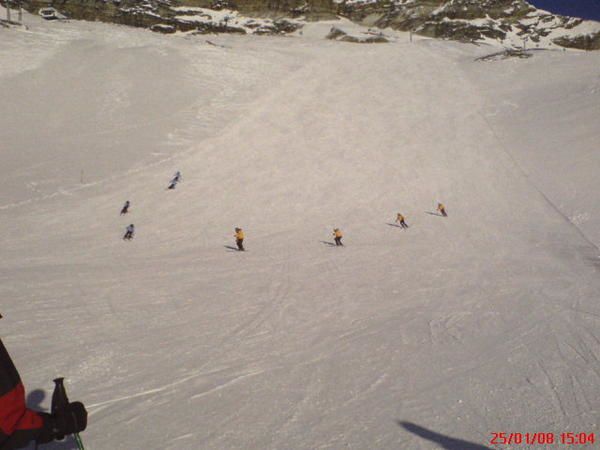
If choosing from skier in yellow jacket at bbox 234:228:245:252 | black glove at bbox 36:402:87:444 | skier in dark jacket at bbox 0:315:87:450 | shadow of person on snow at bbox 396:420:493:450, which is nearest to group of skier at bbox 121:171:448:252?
skier in yellow jacket at bbox 234:228:245:252

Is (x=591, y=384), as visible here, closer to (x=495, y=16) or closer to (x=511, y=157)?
(x=511, y=157)

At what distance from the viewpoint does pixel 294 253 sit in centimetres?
1378

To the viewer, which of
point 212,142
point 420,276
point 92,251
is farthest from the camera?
point 212,142

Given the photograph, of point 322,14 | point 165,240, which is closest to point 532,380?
point 165,240

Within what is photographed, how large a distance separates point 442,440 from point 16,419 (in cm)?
399

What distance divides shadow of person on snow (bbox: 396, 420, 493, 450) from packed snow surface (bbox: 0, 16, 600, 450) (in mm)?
39

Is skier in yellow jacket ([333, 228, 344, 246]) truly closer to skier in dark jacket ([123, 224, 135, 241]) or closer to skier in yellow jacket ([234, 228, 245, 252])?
skier in yellow jacket ([234, 228, 245, 252])

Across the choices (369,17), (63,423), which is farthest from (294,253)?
(369,17)

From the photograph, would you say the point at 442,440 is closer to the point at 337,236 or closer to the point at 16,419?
the point at 16,419

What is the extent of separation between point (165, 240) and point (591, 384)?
13194 mm

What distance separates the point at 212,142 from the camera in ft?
97.2

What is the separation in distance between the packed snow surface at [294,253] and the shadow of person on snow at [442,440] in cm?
4

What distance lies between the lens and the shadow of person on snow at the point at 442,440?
434 centimetres

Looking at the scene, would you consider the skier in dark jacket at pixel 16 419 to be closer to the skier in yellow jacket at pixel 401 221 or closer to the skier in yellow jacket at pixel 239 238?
the skier in yellow jacket at pixel 239 238
